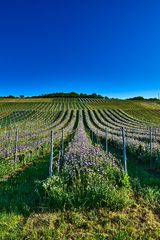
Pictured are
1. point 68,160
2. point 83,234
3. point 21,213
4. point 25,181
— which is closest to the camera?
point 83,234

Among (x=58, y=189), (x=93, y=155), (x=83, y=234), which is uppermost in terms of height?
(x=93, y=155)

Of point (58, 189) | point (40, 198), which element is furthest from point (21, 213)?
point (58, 189)

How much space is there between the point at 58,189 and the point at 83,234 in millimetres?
1698

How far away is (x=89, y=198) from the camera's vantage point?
22.0 feet

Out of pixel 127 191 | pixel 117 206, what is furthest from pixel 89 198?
pixel 127 191

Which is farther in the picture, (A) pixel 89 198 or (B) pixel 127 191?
(B) pixel 127 191

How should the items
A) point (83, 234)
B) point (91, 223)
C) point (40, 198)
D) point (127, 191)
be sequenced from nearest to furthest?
point (83, 234) < point (91, 223) < point (40, 198) < point (127, 191)

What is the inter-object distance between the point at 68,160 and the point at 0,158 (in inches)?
269

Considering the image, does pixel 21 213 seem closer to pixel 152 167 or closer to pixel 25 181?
pixel 25 181

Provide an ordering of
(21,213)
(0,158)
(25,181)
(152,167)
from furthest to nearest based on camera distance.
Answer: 1. (0,158)
2. (152,167)
3. (25,181)
4. (21,213)

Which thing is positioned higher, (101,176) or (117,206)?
(101,176)

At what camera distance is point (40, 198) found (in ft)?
22.4

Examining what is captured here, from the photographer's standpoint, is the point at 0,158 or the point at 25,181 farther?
the point at 0,158

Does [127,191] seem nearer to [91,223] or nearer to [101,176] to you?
[101,176]
